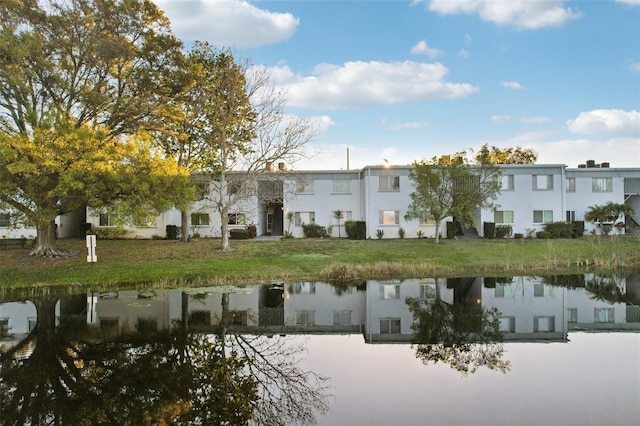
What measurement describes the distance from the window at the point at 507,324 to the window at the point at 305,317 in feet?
15.0

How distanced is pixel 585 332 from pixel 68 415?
10.3 m

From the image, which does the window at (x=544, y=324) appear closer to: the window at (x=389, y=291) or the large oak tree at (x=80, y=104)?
the window at (x=389, y=291)

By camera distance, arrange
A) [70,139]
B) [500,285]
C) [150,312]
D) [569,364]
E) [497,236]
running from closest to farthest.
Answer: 1. [569,364]
2. [150,312]
3. [500,285]
4. [70,139]
5. [497,236]

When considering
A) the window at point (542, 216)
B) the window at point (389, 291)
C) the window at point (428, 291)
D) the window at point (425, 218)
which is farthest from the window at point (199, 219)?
the window at point (542, 216)

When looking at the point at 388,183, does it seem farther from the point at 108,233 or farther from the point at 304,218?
the point at 108,233

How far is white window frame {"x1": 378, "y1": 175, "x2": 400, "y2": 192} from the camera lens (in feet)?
117

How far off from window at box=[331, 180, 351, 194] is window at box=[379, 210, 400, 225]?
339 centimetres

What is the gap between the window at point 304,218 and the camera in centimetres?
3638

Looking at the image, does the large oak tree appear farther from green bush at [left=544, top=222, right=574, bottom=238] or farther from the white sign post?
green bush at [left=544, top=222, right=574, bottom=238]

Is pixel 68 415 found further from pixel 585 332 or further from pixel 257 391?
pixel 585 332

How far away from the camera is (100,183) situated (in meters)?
19.3

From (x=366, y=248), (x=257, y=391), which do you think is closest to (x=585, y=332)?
(x=257, y=391)

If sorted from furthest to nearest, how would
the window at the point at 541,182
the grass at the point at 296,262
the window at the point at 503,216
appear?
the window at the point at 541,182
the window at the point at 503,216
the grass at the point at 296,262

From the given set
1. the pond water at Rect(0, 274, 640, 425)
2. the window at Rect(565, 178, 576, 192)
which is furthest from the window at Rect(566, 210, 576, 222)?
the pond water at Rect(0, 274, 640, 425)
